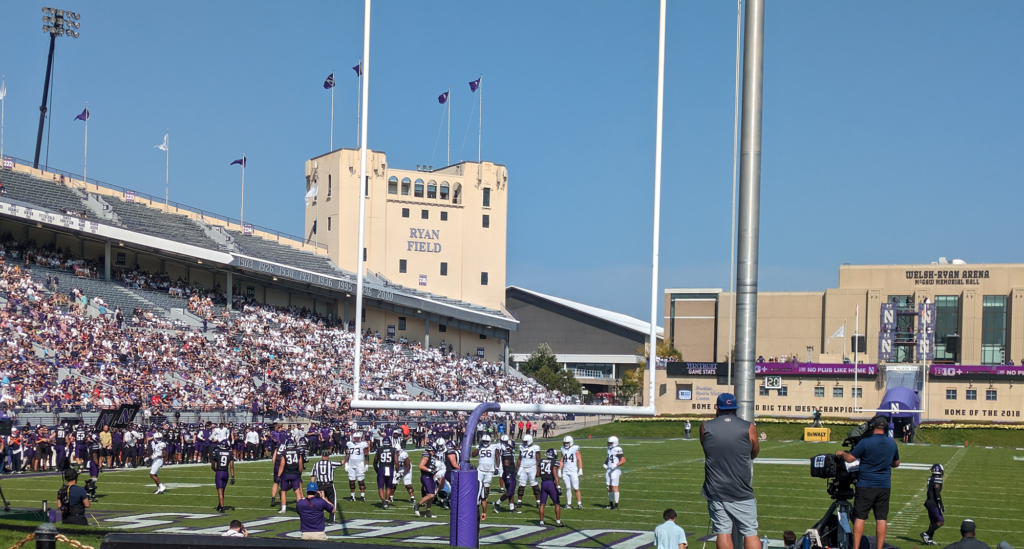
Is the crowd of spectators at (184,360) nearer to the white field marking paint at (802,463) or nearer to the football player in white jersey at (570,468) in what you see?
the football player in white jersey at (570,468)

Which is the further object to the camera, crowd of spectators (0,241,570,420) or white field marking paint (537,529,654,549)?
crowd of spectators (0,241,570,420)

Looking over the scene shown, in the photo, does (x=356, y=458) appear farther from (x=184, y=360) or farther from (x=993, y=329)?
(x=993, y=329)

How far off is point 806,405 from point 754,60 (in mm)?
54800

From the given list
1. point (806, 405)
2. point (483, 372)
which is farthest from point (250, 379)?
point (806, 405)

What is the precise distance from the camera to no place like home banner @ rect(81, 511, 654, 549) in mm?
13680

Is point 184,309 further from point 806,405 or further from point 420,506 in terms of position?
point 806,405

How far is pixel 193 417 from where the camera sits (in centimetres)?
3175

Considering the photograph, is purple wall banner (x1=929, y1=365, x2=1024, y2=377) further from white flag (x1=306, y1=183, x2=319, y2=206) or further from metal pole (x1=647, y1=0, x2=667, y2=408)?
metal pole (x1=647, y1=0, x2=667, y2=408)

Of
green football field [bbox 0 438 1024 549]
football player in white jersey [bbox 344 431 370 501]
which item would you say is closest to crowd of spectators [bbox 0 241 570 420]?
green football field [bbox 0 438 1024 549]

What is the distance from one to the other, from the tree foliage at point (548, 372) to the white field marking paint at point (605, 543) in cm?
5513

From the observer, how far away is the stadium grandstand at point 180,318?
3098 centimetres

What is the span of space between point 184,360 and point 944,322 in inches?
1962

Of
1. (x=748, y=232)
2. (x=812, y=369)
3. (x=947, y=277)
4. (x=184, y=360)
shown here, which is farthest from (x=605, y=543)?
(x=947, y=277)

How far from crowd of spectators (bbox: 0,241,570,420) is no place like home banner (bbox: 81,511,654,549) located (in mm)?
11880
